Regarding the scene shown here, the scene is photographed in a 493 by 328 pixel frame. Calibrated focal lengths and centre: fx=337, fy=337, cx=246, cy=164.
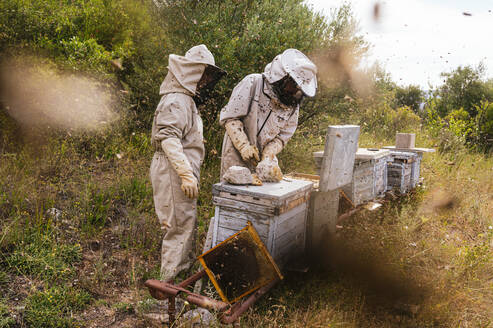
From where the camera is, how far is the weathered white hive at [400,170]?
5.10 m

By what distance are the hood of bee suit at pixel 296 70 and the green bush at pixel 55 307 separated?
106 inches

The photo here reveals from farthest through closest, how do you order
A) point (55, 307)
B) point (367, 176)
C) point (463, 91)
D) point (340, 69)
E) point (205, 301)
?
point (463, 91), point (340, 69), point (367, 176), point (55, 307), point (205, 301)

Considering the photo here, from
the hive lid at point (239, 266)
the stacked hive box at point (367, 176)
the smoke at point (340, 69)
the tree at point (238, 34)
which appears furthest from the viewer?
the smoke at point (340, 69)

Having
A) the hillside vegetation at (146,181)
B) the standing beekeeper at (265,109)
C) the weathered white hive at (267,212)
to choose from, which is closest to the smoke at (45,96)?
the hillside vegetation at (146,181)

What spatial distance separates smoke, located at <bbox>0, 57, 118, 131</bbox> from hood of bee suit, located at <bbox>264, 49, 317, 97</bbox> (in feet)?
12.6

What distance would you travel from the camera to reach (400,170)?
5.12 m

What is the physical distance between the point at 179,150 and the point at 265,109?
103 cm

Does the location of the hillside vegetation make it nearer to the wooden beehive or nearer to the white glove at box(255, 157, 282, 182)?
the wooden beehive

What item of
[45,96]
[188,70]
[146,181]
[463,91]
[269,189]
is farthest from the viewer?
[463,91]

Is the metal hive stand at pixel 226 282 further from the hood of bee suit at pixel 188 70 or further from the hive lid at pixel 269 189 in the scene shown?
the hood of bee suit at pixel 188 70

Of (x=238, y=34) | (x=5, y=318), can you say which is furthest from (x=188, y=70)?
(x=238, y=34)

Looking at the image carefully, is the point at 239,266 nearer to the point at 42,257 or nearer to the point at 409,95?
the point at 42,257

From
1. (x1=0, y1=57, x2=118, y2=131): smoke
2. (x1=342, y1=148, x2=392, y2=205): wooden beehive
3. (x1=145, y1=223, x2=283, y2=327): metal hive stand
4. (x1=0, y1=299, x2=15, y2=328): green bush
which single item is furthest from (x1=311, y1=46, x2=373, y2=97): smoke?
(x1=0, y1=299, x2=15, y2=328): green bush

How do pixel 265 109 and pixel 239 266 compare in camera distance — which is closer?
pixel 239 266
